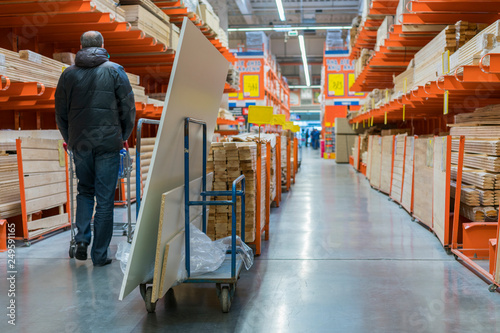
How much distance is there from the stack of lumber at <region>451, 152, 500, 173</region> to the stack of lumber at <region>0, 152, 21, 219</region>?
5.18 metres

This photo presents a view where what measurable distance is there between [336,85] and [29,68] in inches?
727

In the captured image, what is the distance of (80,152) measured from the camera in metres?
3.88

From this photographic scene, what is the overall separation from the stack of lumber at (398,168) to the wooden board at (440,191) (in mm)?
2398

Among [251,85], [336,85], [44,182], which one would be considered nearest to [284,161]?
[44,182]

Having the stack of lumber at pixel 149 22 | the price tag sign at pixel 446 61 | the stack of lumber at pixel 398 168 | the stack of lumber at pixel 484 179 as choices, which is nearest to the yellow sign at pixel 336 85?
the stack of lumber at pixel 398 168

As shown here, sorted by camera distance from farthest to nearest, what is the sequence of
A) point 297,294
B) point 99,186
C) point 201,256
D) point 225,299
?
point 99,186
point 297,294
point 201,256
point 225,299

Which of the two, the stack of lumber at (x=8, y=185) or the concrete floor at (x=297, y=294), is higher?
the stack of lumber at (x=8, y=185)

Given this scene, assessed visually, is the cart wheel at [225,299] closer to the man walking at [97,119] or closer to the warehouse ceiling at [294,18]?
the man walking at [97,119]

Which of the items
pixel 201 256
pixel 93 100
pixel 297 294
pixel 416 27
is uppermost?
pixel 416 27

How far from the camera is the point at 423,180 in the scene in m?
5.80

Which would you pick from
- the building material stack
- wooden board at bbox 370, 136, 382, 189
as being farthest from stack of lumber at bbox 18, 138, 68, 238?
wooden board at bbox 370, 136, 382, 189

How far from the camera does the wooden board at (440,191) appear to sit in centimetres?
457

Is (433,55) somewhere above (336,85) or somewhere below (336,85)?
below

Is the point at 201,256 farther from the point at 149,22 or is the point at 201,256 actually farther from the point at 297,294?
the point at 149,22
